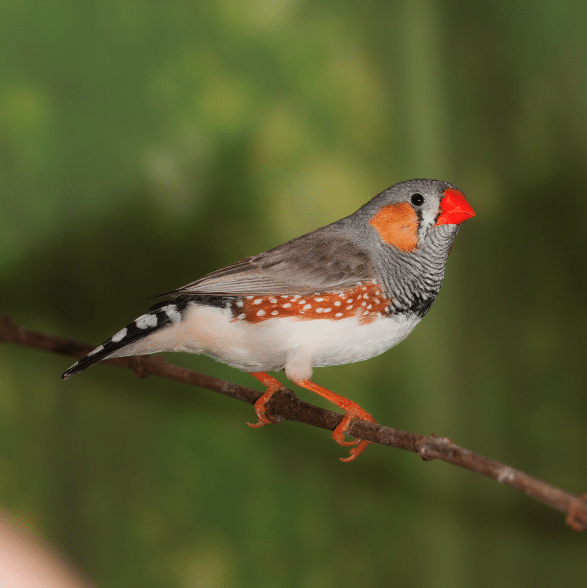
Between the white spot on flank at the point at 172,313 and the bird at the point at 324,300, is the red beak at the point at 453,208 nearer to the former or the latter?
the bird at the point at 324,300

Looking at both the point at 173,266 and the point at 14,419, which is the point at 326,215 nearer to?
the point at 173,266

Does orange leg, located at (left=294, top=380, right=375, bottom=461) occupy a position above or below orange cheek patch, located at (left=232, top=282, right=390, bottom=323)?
below

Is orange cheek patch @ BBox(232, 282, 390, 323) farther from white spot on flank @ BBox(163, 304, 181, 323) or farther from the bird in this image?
white spot on flank @ BBox(163, 304, 181, 323)

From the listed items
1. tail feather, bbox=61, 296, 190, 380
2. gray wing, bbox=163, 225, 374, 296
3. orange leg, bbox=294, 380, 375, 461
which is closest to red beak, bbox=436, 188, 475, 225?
gray wing, bbox=163, 225, 374, 296

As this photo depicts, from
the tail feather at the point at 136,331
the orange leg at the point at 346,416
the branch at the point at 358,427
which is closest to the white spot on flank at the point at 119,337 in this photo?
the tail feather at the point at 136,331

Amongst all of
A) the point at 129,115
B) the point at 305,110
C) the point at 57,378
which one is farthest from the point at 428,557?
the point at 129,115

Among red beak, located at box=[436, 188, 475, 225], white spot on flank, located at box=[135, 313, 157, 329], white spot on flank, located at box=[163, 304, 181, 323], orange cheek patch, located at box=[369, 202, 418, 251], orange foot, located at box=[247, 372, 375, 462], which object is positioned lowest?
orange foot, located at box=[247, 372, 375, 462]

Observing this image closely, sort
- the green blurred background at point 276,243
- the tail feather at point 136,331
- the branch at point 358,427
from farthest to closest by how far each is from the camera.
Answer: the green blurred background at point 276,243 → the tail feather at point 136,331 → the branch at point 358,427
